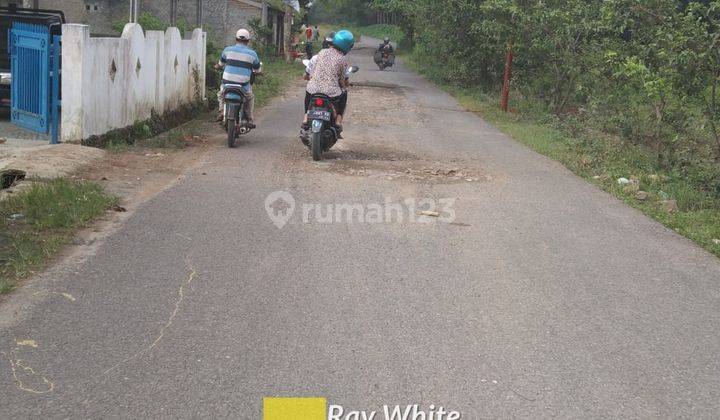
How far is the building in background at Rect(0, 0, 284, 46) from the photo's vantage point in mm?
36219

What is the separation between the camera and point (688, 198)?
426 inches

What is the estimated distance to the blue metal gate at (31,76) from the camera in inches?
440

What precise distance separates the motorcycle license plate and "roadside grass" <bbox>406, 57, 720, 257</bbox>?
3.82 m

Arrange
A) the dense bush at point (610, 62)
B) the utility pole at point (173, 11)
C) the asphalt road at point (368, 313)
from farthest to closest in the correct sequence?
1. the utility pole at point (173, 11)
2. the dense bush at point (610, 62)
3. the asphalt road at point (368, 313)

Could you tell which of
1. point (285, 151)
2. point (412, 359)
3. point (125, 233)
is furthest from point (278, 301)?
point (285, 151)

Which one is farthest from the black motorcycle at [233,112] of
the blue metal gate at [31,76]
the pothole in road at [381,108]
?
the pothole in road at [381,108]

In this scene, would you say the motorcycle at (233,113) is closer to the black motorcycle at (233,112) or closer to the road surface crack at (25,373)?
the black motorcycle at (233,112)

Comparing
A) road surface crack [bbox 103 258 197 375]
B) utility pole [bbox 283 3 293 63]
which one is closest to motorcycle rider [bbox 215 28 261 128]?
road surface crack [bbox 103 258 197 375]

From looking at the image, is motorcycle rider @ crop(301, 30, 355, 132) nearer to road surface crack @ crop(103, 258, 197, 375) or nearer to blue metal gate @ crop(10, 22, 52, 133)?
blue metal gate @ crop(10, 22, 52, 133)

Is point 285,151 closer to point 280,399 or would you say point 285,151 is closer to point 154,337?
point 154,337

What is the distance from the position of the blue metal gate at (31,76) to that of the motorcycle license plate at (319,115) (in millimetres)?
3561

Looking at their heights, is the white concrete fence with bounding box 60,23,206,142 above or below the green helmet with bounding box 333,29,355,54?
below

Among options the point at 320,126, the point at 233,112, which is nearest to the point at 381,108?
the point at 233,112

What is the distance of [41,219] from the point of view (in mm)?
7371
